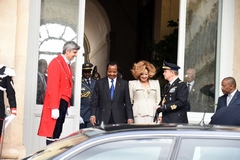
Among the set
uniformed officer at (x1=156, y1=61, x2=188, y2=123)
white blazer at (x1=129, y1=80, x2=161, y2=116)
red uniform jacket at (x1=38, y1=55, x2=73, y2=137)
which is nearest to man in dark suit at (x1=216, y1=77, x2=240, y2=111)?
uniformed officer at (x1=156, y1=61, x2=188, y2=123)

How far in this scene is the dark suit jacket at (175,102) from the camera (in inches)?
359

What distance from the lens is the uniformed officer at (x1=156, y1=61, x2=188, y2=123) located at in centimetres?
912

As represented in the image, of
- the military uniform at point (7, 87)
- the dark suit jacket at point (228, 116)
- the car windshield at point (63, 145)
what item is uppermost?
the military uniform at point (7, 87)

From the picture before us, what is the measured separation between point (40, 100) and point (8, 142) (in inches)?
41.7

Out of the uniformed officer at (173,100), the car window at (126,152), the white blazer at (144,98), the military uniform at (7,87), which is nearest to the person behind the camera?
the car window at (126,152)

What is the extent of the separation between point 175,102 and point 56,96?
5.46 feet

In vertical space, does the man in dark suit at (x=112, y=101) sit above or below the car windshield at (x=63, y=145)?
above

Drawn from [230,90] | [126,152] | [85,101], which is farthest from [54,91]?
[126,152]

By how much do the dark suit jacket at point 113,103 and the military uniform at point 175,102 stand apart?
79 centimetres

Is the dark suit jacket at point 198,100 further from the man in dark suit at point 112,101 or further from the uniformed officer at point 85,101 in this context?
the man in dark suit at point 112,101

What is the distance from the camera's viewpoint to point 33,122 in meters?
10.4

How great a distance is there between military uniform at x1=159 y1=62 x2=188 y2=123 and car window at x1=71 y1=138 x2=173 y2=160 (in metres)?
4.53

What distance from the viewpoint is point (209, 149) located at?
180 inches

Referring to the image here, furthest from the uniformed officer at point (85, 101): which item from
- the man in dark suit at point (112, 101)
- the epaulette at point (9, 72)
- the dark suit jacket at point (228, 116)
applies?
the dark suit jacket at point (228, 116)
